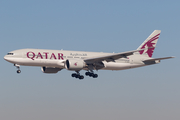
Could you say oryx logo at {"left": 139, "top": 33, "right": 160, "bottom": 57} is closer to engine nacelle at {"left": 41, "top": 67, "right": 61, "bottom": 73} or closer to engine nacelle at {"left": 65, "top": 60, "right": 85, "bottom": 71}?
engine nacelle at {"left": 65, "top": 60, "right": 85, "bottom": 71}

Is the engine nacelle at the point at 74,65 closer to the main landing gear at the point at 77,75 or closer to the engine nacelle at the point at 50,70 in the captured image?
the main landing gear at the point at 77,75

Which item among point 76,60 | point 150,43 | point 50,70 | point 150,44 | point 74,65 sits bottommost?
point 74,65

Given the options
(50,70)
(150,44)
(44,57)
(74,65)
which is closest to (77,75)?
(50,70)

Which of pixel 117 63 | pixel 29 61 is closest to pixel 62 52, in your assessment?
pixel 29 61

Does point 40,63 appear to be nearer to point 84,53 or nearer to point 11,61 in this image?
point 11,61

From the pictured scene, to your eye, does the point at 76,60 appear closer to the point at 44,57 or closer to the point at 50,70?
the point at 44,57

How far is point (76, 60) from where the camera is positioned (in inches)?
2170

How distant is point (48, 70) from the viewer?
6119 cm

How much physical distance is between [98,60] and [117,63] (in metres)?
5.27

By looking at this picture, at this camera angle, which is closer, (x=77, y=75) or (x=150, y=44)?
(x=77, y=75)

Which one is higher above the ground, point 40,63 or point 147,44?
point 147,44

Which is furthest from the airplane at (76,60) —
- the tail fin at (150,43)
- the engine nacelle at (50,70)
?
the tail fin at (150,43)

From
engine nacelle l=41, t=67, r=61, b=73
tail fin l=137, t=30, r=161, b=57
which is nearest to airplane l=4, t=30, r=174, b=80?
engine nacelle l=41, t=67, r=61, b=73

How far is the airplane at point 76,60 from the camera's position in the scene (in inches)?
2121
